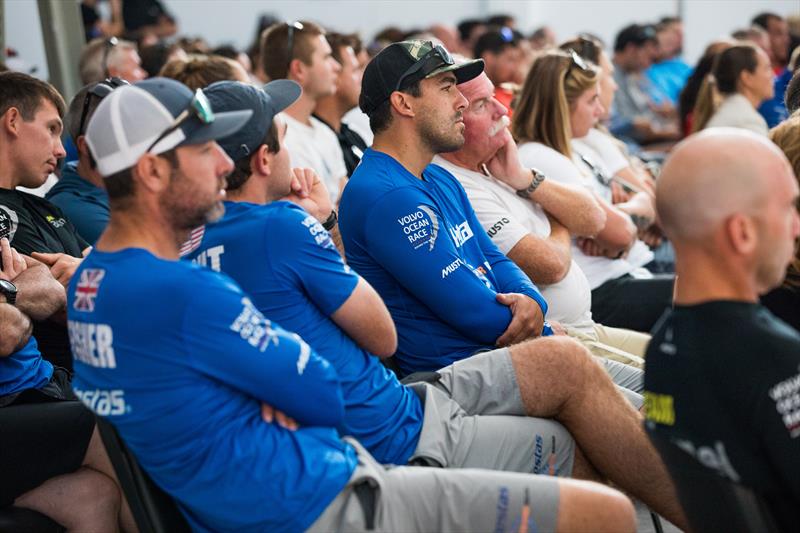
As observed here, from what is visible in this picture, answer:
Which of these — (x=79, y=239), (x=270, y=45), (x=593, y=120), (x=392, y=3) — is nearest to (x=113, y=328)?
(x=79, y=239)

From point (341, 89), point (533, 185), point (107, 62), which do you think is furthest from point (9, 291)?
point (341, 89)

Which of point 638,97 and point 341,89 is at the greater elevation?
point 341,89

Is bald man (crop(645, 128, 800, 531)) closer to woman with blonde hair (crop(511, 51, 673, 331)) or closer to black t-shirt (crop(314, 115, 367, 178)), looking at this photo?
woman with blonde hair (crop(511, 51, 673, 331))

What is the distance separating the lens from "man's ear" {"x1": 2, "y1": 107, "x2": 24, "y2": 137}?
327 cm

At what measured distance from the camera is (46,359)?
127 inches

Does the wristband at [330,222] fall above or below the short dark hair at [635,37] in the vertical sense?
above

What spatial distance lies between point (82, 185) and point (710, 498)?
8.87 ft

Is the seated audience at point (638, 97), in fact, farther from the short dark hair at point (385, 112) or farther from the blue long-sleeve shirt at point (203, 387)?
the blue long-sleeve shirt at point (203, 387)

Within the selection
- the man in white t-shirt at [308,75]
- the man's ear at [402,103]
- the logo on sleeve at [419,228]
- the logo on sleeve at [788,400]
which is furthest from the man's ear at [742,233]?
the man in white t-shirt at [308,75]

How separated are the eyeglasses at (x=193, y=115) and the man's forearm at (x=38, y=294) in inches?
40.0

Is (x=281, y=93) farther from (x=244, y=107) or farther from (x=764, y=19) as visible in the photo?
(x=764, y=19)

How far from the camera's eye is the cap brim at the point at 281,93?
2.71 metres

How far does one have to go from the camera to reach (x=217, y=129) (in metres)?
2.16

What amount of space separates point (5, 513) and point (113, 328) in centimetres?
95
